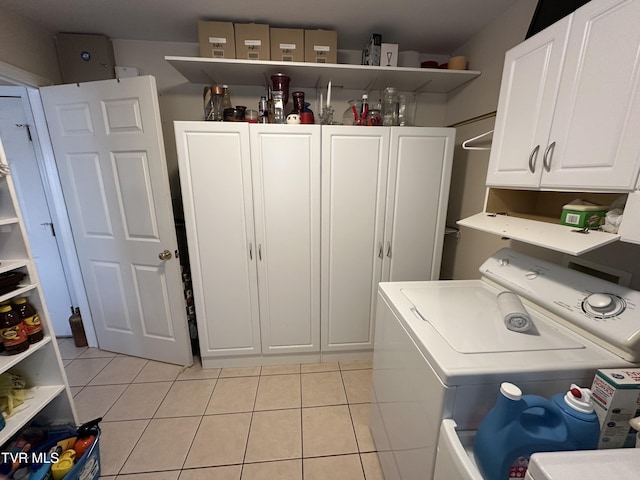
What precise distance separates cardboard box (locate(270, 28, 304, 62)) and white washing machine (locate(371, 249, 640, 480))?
170 centimetres

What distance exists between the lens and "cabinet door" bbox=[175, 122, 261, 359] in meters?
1.69

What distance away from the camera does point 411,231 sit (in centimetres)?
198

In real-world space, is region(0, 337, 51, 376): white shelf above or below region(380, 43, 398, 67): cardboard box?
below

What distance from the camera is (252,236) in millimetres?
1871

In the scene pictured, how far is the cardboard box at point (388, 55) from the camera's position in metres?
1.85

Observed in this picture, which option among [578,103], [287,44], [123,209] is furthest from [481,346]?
[123,209]

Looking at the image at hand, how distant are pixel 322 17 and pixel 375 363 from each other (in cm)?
222

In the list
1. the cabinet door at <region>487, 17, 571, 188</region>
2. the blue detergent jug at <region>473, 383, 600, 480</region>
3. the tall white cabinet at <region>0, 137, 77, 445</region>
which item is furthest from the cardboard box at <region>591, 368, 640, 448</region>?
the tall white cabinet at <region>0, 137, 77, 445</region>

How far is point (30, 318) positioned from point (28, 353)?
0.16 metres

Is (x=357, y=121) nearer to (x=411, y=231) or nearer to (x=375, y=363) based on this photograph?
(x=411, y=231)

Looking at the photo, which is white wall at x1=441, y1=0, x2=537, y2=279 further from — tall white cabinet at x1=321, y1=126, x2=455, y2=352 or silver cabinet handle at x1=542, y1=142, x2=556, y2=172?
silver cabinet handle at x1=542, y1=142, x2=556, y2=172

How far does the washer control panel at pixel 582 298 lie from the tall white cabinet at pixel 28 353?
228 centimetres

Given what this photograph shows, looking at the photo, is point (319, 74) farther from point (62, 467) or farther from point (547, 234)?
point (62, 467)

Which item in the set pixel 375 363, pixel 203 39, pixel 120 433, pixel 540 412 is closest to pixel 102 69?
pixel 203 39
